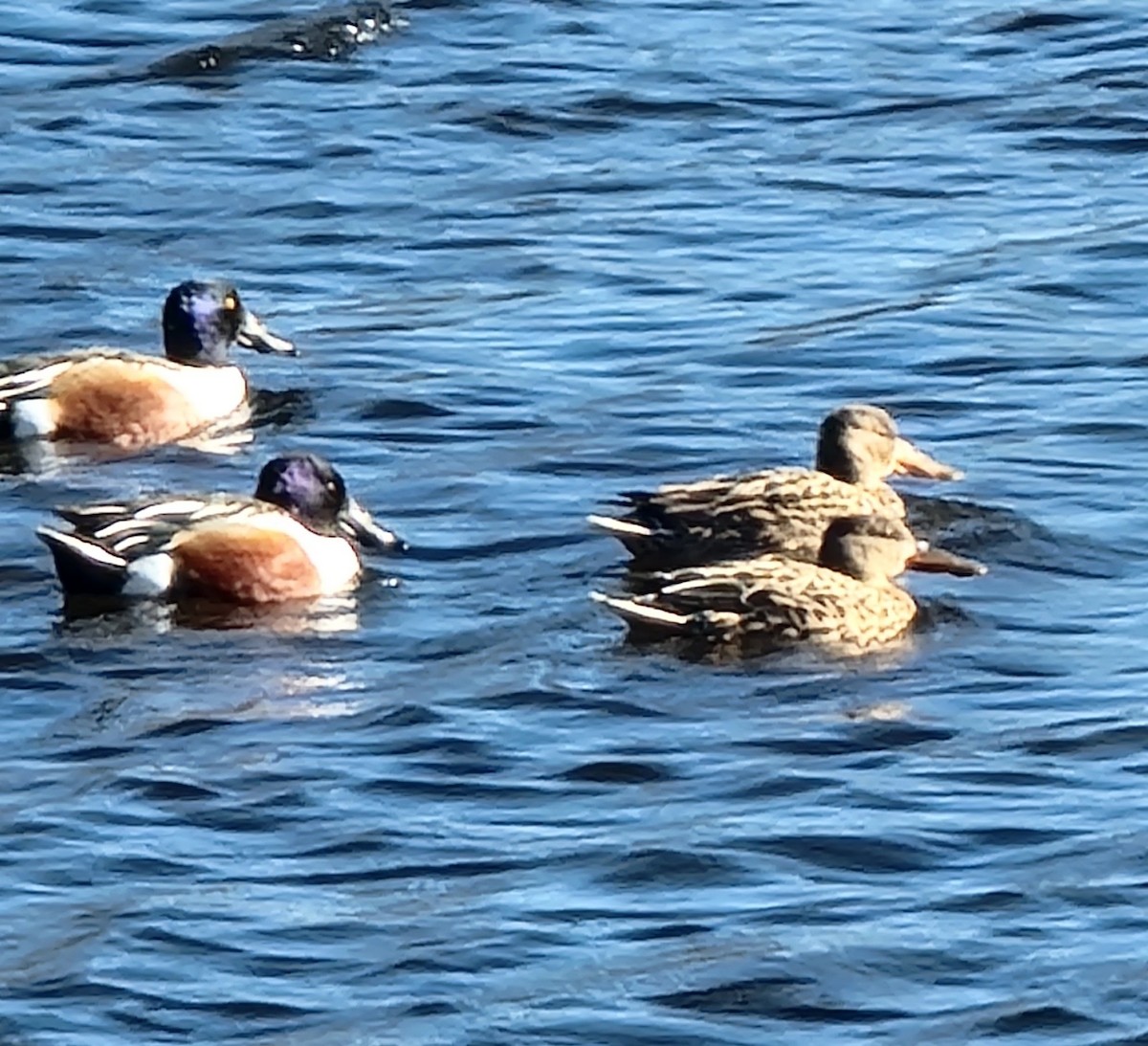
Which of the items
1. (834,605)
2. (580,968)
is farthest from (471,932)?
(834,605)

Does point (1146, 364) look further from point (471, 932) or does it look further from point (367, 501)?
point (471, 932)

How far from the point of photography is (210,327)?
16375 millimetres

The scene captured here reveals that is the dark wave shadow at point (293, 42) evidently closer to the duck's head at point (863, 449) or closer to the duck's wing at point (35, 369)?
the duck's wing at point (35, 369)

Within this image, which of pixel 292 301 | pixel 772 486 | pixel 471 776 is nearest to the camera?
pixel 471 776

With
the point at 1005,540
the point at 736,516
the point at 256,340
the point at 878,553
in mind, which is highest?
the point at 256,340

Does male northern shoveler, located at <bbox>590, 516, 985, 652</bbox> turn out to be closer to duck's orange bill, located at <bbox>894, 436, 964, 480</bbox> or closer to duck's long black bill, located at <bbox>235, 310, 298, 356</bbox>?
duck's orange bill, located at <bbox>894, 436, 964, 480</bbox>

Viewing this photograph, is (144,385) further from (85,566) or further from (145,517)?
(85,566)

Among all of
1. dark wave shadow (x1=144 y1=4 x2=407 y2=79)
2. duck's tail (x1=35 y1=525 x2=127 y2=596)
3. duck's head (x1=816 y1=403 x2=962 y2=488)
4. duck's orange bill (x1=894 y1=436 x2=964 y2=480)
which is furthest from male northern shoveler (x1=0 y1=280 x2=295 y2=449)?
dark wave shadow (x1=144 y1=4 x2=407 y2=79)

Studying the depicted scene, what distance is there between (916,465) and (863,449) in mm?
326

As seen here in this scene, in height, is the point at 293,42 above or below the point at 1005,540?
above

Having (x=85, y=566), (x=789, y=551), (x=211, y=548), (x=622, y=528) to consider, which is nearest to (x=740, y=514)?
(x=789, y=551)

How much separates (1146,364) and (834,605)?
3573 mm

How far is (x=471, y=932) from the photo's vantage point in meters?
10.2

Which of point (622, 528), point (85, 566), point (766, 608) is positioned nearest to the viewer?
point (766, 608)
